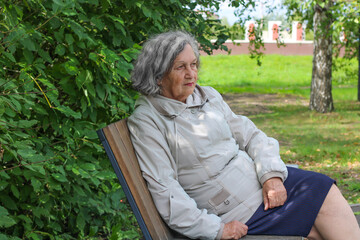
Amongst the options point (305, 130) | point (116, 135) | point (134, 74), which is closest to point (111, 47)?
point (134, 74)

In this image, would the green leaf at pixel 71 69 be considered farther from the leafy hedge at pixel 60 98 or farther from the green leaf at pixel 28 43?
the green leaf at pixel 28 43

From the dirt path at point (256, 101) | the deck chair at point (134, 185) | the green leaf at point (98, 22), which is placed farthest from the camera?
the dirt path at point (256, 101)

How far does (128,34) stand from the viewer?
375cm

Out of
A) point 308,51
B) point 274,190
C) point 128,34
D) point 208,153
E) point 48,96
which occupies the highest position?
point 128,34

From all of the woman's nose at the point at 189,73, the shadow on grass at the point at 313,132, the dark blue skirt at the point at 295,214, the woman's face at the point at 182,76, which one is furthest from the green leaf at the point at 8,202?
the shadow on grass at the point at 313,132

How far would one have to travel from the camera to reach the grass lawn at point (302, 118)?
7.97m

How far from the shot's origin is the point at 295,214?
2748 mm

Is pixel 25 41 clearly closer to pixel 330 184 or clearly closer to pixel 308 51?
pixel 330 184

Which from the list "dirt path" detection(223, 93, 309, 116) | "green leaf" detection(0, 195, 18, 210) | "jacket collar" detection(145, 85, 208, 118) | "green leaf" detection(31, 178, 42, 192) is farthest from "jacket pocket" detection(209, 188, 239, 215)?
"dirt path" detection(223, 93, 309, 116)

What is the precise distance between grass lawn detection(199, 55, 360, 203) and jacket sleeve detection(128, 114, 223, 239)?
85 centimetres

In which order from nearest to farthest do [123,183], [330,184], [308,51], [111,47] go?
[123,183] → [330,184] → [111,47] → [308,51]

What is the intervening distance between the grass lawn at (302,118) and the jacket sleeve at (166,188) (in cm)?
85

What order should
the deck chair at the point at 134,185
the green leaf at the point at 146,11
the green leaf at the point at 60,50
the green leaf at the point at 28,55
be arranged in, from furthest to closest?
the green leaf at the point at 146,11 < the green leaf at the point at 60,50 < the green leaf at the point at 28,55 < the deck chair at the point at 134,185

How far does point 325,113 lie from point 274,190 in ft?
40.4
